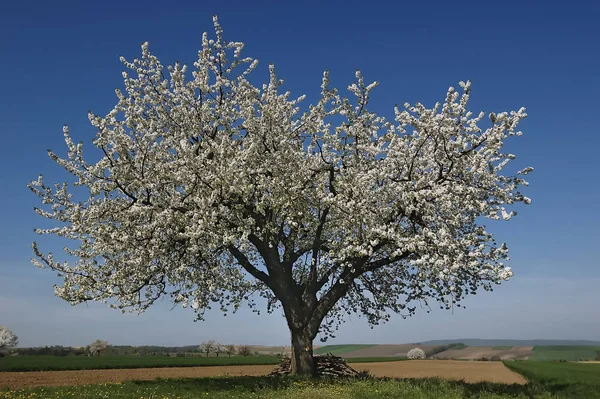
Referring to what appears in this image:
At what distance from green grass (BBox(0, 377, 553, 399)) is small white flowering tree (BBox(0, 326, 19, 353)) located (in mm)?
49439

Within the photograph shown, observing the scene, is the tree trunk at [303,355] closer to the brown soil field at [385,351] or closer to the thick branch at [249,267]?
the thick branch at [249,267]

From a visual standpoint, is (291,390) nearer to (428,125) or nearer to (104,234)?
(104,234)

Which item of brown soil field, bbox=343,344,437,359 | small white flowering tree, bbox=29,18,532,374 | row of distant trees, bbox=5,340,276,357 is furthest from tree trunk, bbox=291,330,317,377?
brown soil field, bbox=343,344,437,359

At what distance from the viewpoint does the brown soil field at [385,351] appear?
85250 millimetres

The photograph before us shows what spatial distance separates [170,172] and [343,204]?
8176 millimetres

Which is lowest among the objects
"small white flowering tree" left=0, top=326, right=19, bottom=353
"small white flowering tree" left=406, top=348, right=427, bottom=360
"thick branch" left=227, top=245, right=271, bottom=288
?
"small white flowering tree" left=406, top=348, right=427, bottom=360

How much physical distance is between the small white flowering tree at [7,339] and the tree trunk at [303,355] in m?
53.1

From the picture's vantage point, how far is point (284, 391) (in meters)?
20.5

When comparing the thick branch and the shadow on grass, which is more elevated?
Answer: the thick branch

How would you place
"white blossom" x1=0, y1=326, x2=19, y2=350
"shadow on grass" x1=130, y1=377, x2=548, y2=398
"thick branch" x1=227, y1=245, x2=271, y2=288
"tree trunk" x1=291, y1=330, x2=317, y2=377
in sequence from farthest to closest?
"white blossom" x1=0, y1=326, x2=19, y2=350 < "thick branch" x1=227, y1=245, x2=271, y2=288 < "tree trunk" x1=291, y1=330, x2=317, y2=377 < "shadow on grass" x1=130, y1=377, x2=548, y2=398

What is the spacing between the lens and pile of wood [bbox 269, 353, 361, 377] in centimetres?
2891

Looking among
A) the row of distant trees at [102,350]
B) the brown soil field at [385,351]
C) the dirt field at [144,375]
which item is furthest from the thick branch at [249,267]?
the brown soil field at [385,351]

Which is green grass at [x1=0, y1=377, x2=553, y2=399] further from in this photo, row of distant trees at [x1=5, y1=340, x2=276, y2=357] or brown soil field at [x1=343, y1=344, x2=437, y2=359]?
brown soil field at [x1=343, y1=344, x2=437, y2=359]

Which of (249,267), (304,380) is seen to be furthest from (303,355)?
(249,267)
